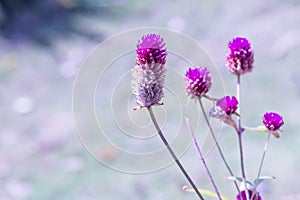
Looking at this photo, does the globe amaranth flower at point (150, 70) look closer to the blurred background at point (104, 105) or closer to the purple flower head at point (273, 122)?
the purple flower head at point (273, 122)

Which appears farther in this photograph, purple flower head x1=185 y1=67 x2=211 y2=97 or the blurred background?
the blurred background

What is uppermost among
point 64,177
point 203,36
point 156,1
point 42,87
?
point 156,1

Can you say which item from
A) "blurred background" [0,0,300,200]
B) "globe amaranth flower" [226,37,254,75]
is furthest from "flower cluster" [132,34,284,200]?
"blurred background" [0,0,300,200]

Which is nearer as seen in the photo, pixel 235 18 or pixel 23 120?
pixel 23 120

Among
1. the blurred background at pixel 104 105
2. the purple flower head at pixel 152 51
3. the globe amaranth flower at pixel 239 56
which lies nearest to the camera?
the purple flower head at pixel 152 51

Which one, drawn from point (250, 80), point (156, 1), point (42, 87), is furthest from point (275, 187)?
point (156, 1)

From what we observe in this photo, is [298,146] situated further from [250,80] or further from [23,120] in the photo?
[23,120]

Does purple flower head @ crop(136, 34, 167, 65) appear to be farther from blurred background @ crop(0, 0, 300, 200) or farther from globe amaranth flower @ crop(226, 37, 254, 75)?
blurred background @ crop(0, 0, 300, 200)

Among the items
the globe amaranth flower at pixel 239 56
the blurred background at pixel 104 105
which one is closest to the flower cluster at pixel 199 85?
the globe amaranth flower at pixel 239 56
